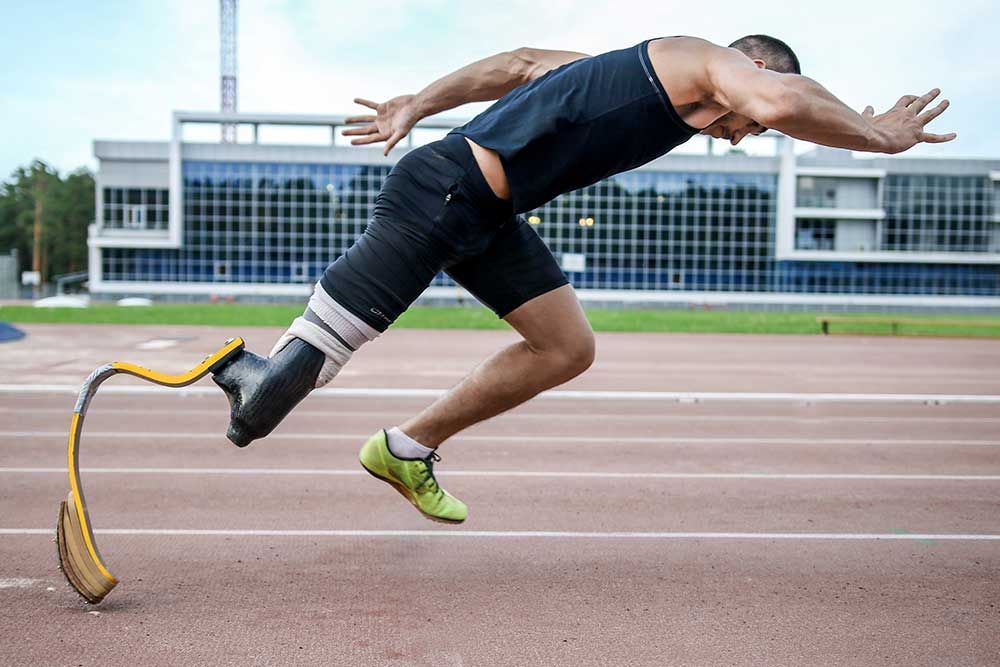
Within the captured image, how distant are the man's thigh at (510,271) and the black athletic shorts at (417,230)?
0.24m

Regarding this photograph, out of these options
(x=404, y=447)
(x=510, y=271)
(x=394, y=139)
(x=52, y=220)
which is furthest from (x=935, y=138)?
(x=52, y=220)

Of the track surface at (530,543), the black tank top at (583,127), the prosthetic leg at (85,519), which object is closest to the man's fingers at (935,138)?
the black tank top at (583,127)

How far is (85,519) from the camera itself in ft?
10.4

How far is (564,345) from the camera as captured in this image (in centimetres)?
355

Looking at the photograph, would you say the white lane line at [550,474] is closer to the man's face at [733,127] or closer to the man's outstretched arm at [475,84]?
the man's outstretched arm at [475,84]

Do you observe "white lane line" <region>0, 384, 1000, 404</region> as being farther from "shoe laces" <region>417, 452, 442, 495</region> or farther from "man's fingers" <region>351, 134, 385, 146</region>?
"man's fingers" <region>351, 134, 385, 146</region>

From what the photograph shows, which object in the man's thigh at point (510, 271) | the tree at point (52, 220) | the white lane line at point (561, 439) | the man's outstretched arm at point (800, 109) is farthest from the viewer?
the tree at point (52, 220)

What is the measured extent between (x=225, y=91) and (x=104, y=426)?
89246 mm

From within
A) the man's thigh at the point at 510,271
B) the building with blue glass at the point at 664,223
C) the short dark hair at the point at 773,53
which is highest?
the building with blue glass at the point at 664,223

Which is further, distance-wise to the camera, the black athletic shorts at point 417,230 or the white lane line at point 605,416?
the white lane line at point 605,416

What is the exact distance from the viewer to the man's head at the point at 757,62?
2881 mm

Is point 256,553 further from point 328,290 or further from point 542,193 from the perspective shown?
point 542,193

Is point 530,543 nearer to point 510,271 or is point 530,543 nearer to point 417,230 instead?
point 510,271

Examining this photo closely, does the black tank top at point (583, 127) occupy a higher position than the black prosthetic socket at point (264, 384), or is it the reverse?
the black tank top at point (583, 127)
